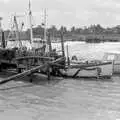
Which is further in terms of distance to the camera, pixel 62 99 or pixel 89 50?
pixel 89 50

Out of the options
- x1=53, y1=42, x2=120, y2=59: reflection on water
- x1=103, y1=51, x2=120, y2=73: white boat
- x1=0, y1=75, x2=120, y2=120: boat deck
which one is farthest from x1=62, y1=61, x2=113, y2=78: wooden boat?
x1=53, y1=42, x2=120, y2=59: reflection on water

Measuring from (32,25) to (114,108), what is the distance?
15575 mm

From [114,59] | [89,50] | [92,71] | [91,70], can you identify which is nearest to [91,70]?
[91,70]

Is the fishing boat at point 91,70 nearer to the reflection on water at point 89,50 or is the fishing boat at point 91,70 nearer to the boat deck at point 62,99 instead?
the boat deck at point 62,99

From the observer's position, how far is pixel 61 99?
17.4 m

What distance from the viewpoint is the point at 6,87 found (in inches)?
830

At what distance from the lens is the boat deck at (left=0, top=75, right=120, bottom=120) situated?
14.1 meters

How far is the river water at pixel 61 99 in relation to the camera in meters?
14.0

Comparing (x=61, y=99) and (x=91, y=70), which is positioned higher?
(x=91, y=70)

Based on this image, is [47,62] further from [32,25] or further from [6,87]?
[32,25]

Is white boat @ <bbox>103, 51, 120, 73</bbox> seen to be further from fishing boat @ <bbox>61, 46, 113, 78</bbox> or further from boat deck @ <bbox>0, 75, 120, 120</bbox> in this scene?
fishing boat @ <bbox>61, 46, 113, 78</bbox>

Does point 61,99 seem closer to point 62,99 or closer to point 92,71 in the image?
point 62,99

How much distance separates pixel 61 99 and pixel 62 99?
65mm

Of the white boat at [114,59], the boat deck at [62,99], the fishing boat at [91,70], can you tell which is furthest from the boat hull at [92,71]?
the white boat at [114,59]
